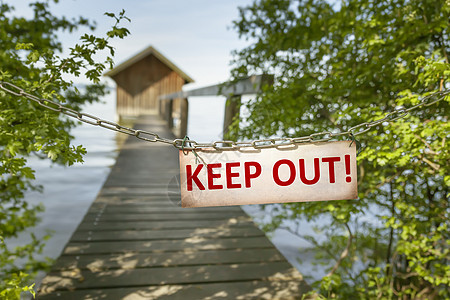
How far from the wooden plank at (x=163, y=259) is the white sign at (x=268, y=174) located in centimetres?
190

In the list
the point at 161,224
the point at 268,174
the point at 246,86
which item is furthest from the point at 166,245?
the point at 268,174

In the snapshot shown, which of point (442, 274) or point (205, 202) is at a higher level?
point (205, 202)

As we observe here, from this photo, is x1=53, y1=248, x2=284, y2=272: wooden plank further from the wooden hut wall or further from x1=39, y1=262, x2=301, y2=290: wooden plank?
the wooden hut wall

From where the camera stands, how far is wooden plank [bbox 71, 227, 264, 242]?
4125 mm

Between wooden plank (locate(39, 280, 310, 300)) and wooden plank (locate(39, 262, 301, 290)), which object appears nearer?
wooden plank (locate(39, 280, 310, 300))

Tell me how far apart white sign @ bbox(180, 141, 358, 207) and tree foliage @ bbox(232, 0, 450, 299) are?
1.02m

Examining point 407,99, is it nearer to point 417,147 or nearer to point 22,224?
point 417,147

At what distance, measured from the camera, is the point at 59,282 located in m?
3.14

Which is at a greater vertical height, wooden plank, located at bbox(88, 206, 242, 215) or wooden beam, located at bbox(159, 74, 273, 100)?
wooden beam, located at bbox(159, 74, 273, 100)

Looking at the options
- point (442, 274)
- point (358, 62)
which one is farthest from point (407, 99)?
point (442, 274)

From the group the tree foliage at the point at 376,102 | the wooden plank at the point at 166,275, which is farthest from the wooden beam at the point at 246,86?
the wooden plank at the point at 166,275

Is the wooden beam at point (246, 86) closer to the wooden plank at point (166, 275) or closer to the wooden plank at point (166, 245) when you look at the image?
the wooden plank at point (166, 245)

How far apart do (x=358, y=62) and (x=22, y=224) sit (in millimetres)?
5605

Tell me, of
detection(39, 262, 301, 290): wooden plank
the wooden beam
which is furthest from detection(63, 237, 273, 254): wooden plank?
the wooden beam
